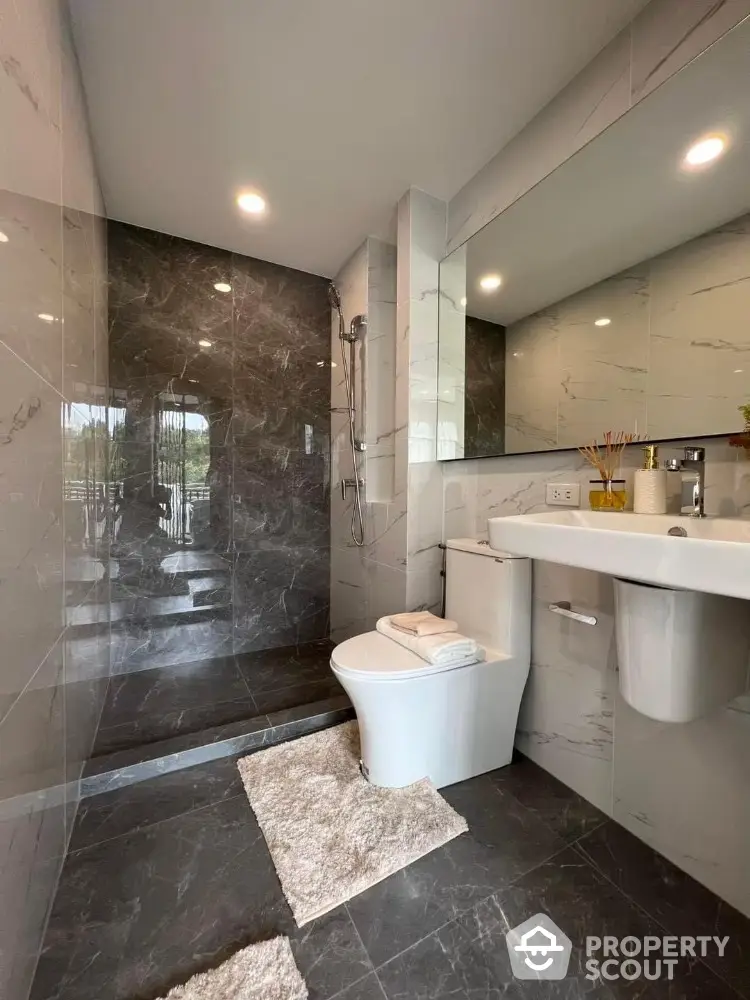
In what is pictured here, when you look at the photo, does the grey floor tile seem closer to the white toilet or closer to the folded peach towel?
the white toilet

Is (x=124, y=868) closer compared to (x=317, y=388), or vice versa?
(x=124, y=868)

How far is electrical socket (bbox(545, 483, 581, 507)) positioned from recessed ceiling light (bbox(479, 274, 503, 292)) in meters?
0.94

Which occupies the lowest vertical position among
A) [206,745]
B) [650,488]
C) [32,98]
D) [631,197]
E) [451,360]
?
[206,745]

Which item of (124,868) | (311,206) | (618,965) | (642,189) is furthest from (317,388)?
(618,965)

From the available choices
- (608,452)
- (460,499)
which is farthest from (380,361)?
(608,452)

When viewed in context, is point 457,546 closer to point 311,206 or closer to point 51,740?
point 51,740

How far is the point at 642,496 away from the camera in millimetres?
1117

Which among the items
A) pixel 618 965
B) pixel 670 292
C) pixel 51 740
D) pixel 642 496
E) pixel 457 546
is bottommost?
pixel 618 965

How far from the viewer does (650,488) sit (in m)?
1.11

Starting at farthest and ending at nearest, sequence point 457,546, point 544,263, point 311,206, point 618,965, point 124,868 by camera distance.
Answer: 1. point 311,206
2. point 457,546
3. point 544,263
4. point 124,868
5. point 618,965

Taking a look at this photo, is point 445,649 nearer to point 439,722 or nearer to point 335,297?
point 439,722

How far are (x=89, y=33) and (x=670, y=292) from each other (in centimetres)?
197

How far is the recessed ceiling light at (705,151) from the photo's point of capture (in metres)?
1.02

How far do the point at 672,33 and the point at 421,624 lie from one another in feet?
6.32
